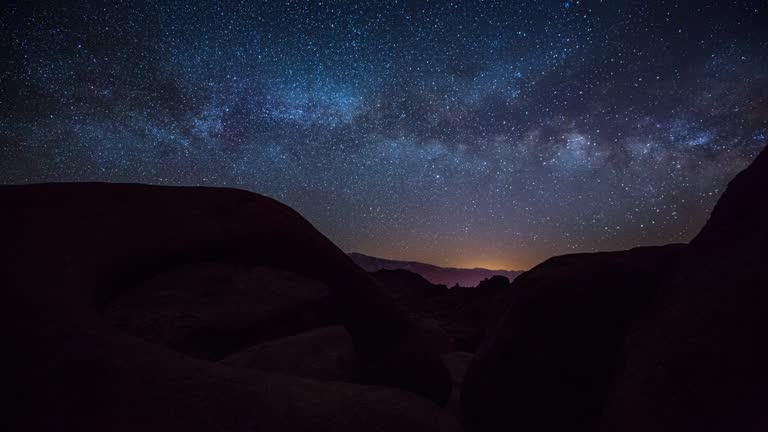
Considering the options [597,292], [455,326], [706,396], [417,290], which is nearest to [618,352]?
[597,292]

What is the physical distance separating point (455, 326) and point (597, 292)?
760 centimetres

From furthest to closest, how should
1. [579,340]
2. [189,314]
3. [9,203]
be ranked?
[189,314], [579,340], [9,203]

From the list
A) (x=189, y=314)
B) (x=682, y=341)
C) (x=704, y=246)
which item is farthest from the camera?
(x=189, y=314)

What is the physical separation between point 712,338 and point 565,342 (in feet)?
3.26

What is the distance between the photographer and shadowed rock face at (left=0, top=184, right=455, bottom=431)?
1304 millimetres

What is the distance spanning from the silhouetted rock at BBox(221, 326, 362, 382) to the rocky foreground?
26 millimetres

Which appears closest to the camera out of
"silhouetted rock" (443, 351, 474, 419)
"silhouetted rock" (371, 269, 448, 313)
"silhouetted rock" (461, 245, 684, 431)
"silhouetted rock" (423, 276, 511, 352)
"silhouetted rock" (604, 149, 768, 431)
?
"silhouetted rock" (604, 149, 768, 431)

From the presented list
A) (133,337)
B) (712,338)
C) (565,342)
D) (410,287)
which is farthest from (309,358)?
(410,287)

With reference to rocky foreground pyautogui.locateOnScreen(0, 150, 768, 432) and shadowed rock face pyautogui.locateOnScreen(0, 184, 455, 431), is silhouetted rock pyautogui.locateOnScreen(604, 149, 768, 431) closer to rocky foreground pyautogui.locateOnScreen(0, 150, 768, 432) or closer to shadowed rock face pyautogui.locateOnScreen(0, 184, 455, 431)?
rocky foreground pyautogui.locateOnScreen(0, 150, 768, 432)

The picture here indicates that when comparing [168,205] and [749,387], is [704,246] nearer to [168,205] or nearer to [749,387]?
[749,387]

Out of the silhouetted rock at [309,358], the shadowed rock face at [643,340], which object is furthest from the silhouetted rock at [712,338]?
the silhouetted rock at [309,358]

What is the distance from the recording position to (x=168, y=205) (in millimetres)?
2439

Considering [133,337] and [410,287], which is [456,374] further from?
[410,287]

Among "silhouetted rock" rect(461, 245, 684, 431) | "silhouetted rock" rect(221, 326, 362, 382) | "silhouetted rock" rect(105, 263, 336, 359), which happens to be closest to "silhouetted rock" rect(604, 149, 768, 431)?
"silhouetted rock" rect(461, 245, 684, 431)
